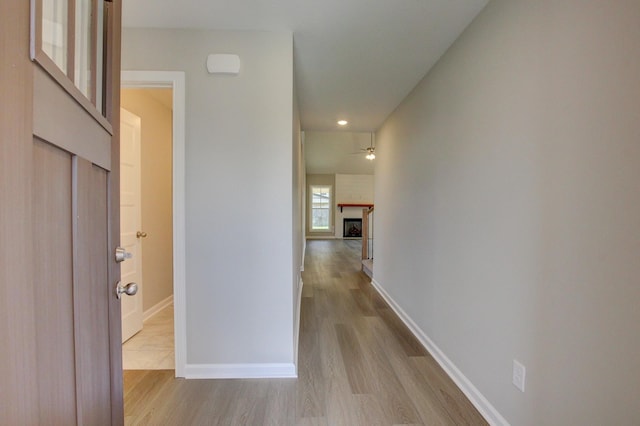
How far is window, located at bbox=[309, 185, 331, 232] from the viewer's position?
10.7m

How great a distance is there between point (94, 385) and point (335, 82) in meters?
2.74

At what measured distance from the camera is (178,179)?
193 centimetres

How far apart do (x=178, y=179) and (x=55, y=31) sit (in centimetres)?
135

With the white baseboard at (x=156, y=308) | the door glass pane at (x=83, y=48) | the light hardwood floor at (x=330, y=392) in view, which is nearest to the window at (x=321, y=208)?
the white baseboard at (x=156, y=308)

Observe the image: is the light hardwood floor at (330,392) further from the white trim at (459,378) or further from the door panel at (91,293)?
the door panel at (91,293)

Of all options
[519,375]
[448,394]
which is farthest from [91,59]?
[448,394]

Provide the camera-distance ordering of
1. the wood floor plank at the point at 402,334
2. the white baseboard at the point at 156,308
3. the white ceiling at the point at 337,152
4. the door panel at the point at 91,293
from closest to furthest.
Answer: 1. the door panel at the point at 91,293
2. the wood floor plank at the point at 402,334
3. the white baseboard at the point at 156,308
4. the white ceiling at the point at 337,152

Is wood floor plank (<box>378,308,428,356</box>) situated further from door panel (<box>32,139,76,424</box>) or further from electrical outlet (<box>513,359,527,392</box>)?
door panel (<box>32,139,76,424</box>)

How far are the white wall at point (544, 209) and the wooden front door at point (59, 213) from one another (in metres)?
1.58

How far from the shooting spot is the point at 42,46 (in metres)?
0.56

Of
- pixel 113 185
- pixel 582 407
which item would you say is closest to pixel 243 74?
pixel 113 185

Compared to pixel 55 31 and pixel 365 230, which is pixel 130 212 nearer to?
pixel 55 31

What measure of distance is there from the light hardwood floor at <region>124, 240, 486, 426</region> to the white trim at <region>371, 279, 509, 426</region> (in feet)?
0.13

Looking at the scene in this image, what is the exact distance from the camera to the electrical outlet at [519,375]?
4.48 ft
